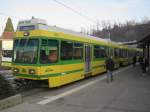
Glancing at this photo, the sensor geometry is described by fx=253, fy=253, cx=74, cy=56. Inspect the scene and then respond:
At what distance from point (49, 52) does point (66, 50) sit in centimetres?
164

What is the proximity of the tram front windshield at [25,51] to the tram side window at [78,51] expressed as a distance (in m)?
3.33

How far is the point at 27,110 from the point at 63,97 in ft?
8.71

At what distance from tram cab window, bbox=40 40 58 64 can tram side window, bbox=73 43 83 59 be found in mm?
2393

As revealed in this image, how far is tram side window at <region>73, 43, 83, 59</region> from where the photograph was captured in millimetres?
14664

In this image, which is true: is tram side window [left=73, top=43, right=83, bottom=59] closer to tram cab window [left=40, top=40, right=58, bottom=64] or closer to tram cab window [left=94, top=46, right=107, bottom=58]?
tram cab window [left=40, top=40, right=58, bottom=64]

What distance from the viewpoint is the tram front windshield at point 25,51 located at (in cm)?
1168

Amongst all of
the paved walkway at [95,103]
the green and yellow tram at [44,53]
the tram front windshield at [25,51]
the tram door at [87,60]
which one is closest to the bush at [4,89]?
the paved walkway at [95,103]

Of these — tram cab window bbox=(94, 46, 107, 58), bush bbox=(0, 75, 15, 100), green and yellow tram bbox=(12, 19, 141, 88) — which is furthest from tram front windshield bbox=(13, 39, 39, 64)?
tram cab window bbox=(94, 46, 107, 58)

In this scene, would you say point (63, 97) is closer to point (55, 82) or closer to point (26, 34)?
point (55, 82)

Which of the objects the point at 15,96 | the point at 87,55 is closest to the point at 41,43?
the point at 15,96

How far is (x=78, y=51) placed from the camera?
15.1 m

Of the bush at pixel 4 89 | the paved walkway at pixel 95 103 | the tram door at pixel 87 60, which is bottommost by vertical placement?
the paved walkway at pixel 95 103

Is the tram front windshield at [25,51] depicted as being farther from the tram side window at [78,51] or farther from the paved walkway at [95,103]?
the tram side window at [78,51]

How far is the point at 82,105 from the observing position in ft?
30.4
